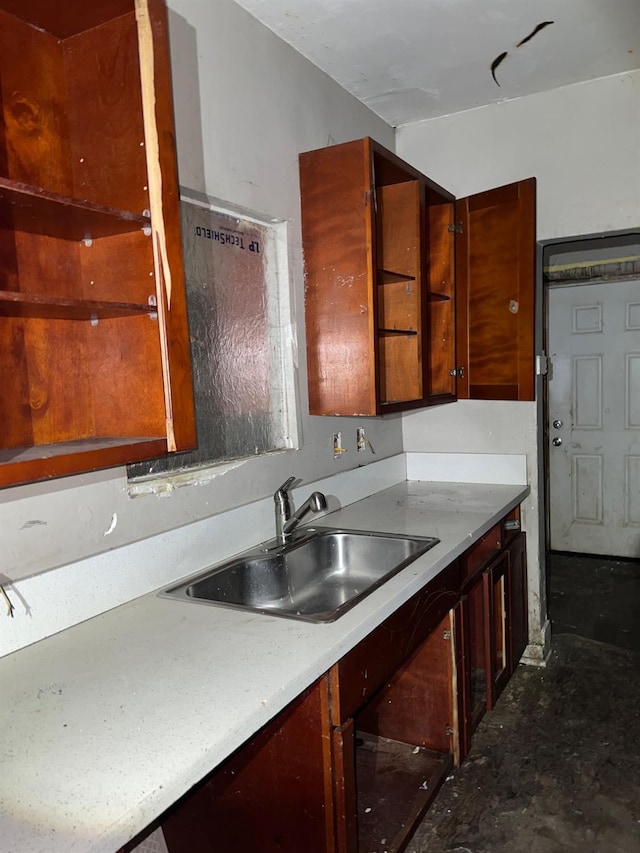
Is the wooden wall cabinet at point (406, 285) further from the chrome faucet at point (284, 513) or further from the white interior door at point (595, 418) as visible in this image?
the white interior door at point (595, 418)

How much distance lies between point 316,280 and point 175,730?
5.15 feet

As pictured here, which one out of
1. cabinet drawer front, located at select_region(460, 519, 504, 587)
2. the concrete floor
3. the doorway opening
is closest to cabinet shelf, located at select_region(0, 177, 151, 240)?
cabinet drawer front, located at select_region(460, 519, 504, 587)

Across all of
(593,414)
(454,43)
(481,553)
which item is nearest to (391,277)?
(454,43)

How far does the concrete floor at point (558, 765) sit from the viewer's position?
6.00 ft

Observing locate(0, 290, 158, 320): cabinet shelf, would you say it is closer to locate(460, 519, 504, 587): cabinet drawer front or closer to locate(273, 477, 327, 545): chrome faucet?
locate(273, 477, 327, 545): chrome faucet

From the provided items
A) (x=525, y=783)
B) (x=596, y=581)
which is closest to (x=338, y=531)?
(x=525, y=783)

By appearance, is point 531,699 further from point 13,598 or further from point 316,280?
point 13,598

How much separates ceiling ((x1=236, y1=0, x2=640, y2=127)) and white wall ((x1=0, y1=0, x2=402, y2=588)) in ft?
0.39

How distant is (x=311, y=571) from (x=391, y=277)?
1086 millimetres

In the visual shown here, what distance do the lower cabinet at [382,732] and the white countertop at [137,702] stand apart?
0.14 metres

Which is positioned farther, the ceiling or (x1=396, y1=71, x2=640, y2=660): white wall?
(x1=396, y1=71, x2=640, y2=660): white wall

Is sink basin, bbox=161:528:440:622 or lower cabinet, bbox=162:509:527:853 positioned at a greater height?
sink basin, bbox=161:528:440:622

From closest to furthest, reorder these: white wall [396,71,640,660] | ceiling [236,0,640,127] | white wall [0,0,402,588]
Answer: white wall [0,0,402,588] → ceiling [236,0,640,127] → white wall [396,71,640,660]

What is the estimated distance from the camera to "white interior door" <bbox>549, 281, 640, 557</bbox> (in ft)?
14.0
